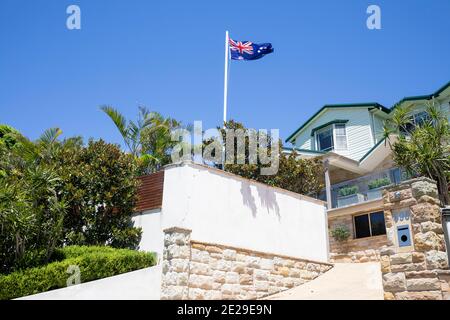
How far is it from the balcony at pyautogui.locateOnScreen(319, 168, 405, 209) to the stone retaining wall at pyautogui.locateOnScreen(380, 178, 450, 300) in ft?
33.9

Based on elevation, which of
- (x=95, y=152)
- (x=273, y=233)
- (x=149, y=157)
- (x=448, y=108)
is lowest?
(x=273, y=233)

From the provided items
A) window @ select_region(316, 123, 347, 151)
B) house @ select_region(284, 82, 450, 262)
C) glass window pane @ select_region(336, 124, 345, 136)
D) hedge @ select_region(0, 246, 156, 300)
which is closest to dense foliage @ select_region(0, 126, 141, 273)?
→ hedge @ select_region(0, 246, 156, 300)

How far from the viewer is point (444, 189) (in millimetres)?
13352

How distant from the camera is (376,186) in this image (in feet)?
64.0

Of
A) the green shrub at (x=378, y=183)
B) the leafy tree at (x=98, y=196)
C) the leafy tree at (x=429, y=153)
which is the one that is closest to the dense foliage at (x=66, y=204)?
the leafy tree at (x=98, y=196)

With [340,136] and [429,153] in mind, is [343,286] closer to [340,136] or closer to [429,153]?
[429,153]

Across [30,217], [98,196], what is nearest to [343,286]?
[98,196]

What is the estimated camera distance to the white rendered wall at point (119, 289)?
9703mm

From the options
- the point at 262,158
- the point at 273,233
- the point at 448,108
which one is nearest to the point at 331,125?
the point at 448,108

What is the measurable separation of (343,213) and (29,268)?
12.2 meters

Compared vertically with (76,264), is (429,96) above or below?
above

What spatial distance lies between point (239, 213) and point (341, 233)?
6.72m

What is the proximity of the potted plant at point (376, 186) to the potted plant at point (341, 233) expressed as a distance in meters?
2.80
